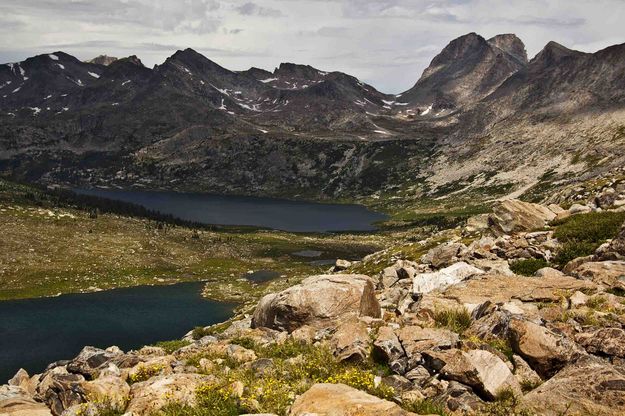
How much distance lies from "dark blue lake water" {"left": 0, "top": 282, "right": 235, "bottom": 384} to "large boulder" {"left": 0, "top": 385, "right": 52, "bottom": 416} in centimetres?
6511

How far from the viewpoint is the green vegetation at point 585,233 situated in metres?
32.6

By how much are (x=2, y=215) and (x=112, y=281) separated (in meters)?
64.0

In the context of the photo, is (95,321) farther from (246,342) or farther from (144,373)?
(144,373)

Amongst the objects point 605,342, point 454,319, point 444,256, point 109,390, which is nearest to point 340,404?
point 109,390

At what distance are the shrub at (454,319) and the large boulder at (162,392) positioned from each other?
10.2 m

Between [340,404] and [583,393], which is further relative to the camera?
[340,404]

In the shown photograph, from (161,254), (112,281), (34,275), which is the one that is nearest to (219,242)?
(161,254)

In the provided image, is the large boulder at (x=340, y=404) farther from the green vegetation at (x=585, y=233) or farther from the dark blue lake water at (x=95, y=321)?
the dark blue lake water at (x=95, y=321)

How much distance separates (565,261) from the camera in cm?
3241

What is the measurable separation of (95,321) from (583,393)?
359ft

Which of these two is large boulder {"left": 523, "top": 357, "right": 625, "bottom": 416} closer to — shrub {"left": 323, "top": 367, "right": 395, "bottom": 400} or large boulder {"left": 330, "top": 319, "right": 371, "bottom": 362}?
shrub {"left": 323, "top": 367, "right": 395, "bottom": 400}

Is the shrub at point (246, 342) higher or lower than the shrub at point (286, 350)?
lower

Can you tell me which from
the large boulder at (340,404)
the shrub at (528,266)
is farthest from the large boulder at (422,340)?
the shrub at (528,266)

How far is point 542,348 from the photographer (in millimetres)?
15844
